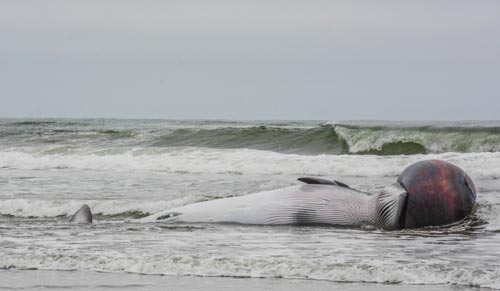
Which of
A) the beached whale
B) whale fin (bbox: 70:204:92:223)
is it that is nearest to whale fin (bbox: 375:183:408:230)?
the beached whale

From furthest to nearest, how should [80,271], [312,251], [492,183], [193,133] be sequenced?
[193,133] < [492,183] < [312,251] < [80,271]

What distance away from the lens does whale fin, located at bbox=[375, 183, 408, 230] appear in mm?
10258

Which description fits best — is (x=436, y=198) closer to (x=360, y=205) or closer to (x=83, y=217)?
(x=360, y=205)

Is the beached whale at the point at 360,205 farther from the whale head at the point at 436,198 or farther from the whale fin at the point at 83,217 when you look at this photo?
the whale fin at the point at 83,217

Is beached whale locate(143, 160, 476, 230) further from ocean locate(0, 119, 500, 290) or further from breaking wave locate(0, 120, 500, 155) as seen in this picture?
breaking wave locate(0, 120, 500, 155)

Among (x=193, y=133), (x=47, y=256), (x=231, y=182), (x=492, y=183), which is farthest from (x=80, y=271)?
(x=193, y=133)

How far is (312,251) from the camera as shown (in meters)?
8.30

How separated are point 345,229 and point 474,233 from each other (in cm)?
144

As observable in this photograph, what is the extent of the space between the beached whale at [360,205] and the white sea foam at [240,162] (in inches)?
311

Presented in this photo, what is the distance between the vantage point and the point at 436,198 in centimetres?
1021

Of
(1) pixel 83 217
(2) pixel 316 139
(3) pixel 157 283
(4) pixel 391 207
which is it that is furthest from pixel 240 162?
(3) pixel 157 283

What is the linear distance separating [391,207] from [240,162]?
11070mm

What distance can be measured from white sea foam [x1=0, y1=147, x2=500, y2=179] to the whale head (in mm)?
7871

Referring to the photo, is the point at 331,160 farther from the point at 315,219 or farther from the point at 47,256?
the point at 47,256
